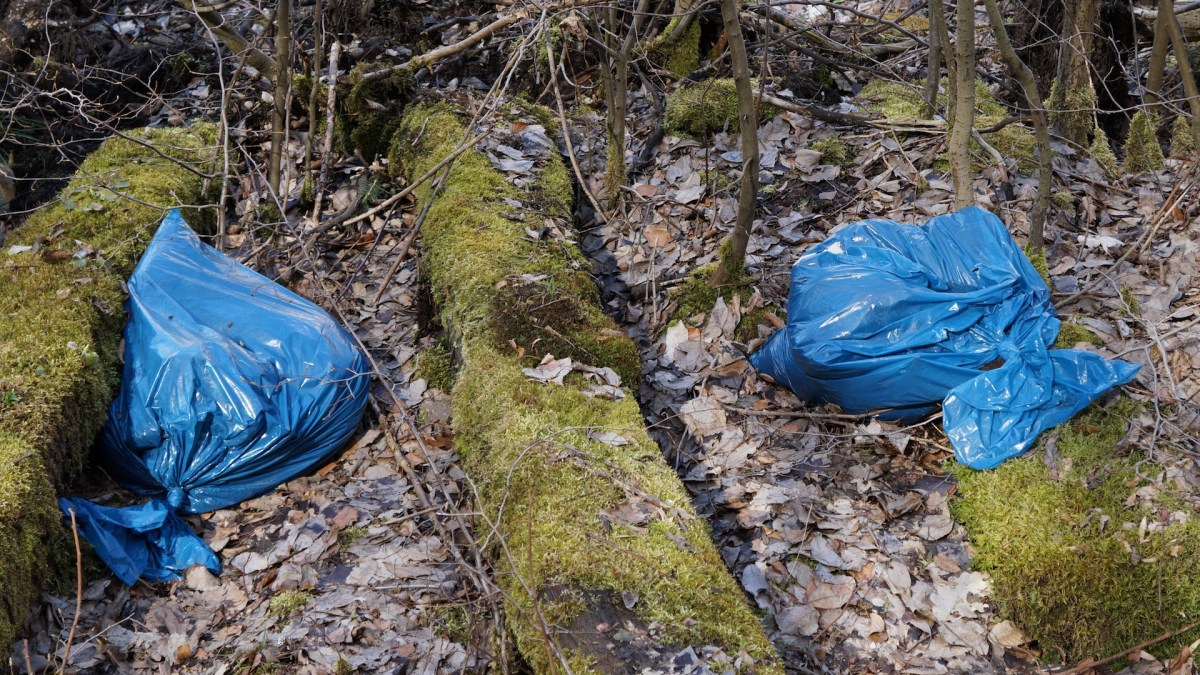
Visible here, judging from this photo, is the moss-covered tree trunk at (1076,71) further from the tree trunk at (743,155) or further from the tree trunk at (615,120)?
the tree trunk at (615,120)

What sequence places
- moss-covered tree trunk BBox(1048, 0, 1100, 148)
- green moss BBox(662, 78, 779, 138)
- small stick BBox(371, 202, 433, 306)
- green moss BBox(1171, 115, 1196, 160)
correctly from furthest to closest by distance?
green moss BBox(662, 78, 779, 138), green moss BBox(1171, 115, 1196, 160), moss-covered tree trunk BBox(1048, 0, 1100, 148), small stick BBox(371, 202, 433, 306)

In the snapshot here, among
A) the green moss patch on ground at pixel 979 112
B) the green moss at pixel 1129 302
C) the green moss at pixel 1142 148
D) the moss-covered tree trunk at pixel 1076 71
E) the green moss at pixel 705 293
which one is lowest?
the green moss at pixel 705 293

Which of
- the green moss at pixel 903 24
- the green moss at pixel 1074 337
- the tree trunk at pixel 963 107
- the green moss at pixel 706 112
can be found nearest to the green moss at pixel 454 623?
the green moss at pixel 1074 337

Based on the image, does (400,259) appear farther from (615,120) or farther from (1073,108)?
(1073,108)

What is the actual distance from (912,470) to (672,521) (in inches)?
50.6

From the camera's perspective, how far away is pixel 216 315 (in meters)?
4.01

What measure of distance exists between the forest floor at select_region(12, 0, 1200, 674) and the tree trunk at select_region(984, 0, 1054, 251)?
0.35 meters

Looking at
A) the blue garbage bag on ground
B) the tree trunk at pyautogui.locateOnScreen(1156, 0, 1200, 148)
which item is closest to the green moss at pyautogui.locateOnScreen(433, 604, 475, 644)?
the blue garbage bag on ground

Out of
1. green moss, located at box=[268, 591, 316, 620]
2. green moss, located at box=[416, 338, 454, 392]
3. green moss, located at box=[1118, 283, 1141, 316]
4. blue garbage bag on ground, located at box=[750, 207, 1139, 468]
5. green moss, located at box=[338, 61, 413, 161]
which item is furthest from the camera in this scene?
green moss, located at box=[338, 61, 413, 161]

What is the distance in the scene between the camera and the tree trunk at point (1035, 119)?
3.95m

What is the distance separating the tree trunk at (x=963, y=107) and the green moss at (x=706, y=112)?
5.75 feet

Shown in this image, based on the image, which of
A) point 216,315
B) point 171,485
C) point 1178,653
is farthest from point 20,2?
point 1178,653

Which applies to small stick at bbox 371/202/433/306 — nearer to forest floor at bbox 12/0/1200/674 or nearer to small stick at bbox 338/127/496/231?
forest floor at bbox 12/0/1200/674

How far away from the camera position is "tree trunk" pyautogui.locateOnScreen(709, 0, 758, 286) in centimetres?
376
